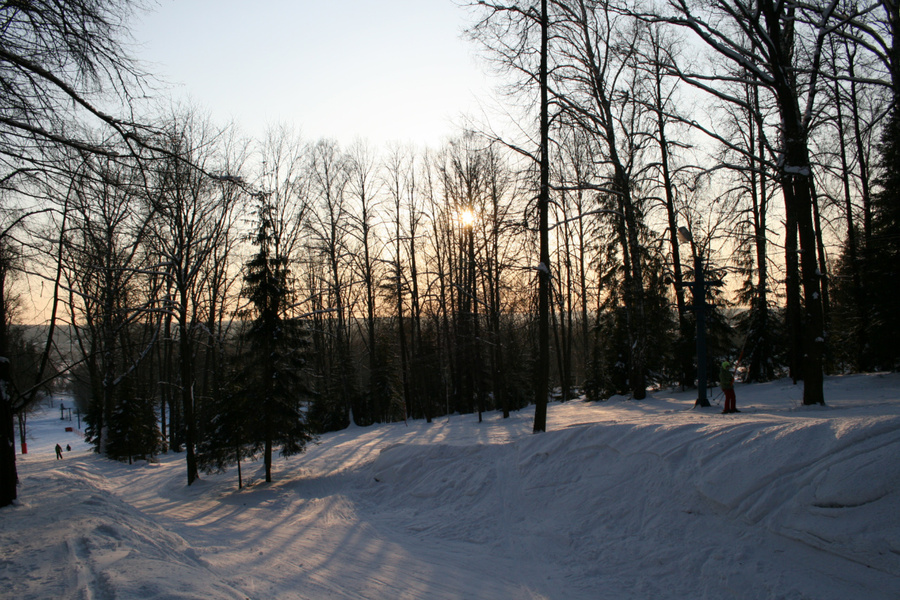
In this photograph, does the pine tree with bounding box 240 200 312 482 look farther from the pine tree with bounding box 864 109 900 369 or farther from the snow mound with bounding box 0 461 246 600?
the pine tree with bounding box 864 109 900 369

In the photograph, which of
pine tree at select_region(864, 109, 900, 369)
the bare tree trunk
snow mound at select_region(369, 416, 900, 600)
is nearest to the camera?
snow mound at select_region(369, 416, 900, 600)

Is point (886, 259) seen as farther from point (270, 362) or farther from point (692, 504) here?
point (270, 362)

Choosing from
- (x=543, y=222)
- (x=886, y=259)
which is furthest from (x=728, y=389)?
(x=886, y=259)

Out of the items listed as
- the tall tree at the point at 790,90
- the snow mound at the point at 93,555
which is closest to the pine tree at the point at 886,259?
the tall tree at the point at 790,90

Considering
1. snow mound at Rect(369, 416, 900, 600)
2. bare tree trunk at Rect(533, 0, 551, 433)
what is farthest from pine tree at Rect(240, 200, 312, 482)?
bare tree trunk at Rect(533, 0, 551, 433)

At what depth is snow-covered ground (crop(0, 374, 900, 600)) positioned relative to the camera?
4.70 metres

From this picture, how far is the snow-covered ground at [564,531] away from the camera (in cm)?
470

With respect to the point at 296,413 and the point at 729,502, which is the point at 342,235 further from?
the point at 729,502

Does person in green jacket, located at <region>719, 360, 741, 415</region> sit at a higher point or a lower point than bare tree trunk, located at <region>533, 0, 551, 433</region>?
lower

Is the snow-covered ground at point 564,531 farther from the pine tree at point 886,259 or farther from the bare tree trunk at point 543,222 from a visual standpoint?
the pine tree at point 886,259

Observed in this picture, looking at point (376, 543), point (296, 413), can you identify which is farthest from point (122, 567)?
point (296, 413)

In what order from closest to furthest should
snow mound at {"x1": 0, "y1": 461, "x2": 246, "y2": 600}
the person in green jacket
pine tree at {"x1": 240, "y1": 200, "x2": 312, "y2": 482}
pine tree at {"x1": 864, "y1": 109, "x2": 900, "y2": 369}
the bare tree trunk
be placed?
snow mound at {"x1": 0, "y1": 461, "x2": 246, "y2": 600} → the bare tree trunk → the person in green jacket → pine tree at {"x1": 240, "y1": 200, "x2": 312, "y2": 482} → pine tree at {"x1": 864, "y1": 109, "x2": 900, "y2": 369}

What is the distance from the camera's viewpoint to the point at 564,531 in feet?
23.8

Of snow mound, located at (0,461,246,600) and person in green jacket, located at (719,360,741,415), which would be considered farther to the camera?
person in green jacket, located at (719,360,741,415)
